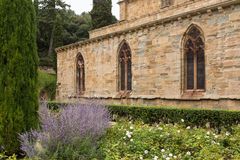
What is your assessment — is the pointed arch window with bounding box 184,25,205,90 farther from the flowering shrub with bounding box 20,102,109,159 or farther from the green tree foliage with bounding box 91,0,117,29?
the green tree foliage with bounding box 91,0,117,29

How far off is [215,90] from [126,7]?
12.7m

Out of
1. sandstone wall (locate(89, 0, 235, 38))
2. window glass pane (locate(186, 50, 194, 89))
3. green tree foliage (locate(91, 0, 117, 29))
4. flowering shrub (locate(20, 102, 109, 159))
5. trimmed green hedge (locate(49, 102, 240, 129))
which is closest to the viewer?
flowering shrub (locate(20, 102, 109, 159))

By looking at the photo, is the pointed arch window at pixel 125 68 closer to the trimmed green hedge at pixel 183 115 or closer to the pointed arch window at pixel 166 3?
the pointed arch window at pixel 166 3

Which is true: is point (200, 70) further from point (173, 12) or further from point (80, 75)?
point (80, 75)

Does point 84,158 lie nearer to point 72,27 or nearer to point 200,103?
point 200,103

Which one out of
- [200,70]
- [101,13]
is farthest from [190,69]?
[101,13]

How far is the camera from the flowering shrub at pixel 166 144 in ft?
19.5

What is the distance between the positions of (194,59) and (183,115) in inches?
159

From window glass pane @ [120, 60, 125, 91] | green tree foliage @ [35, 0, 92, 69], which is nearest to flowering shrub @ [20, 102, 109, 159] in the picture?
window glass pane @ [120, 60, 125, 91]

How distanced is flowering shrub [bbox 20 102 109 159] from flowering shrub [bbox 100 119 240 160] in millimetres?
313

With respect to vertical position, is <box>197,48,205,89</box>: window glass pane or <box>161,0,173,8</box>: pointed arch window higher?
<box>161,0,173,8</box>: pointed arch window

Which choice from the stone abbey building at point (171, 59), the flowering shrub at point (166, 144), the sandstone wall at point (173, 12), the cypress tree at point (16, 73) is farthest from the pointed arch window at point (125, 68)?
the cypress tree at point (16, 73)

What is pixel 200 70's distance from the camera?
14914 mm

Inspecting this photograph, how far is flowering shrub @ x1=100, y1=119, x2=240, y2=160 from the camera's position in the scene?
235 inches
